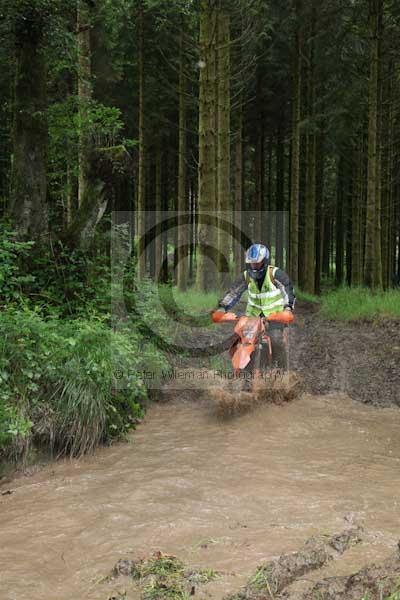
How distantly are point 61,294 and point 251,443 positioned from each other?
3.71 m

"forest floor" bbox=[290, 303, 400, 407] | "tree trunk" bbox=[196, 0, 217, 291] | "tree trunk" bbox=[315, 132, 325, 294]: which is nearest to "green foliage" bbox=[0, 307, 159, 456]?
"forest floor" bbox=[290, 303, 400, 407]

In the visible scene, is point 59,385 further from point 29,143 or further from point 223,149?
point 223,149

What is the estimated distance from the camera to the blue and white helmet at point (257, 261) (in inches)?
303

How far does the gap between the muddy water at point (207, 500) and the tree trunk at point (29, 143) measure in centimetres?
388

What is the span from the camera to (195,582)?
3.20 meters

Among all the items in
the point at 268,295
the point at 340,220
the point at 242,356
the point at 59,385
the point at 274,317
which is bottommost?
the point at 59,385

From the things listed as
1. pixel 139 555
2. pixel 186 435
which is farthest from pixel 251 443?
pixel 139 555

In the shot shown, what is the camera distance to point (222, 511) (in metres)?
4.40

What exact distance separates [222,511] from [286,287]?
13.3ft

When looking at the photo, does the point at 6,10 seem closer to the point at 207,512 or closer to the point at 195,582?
the point at 207,512

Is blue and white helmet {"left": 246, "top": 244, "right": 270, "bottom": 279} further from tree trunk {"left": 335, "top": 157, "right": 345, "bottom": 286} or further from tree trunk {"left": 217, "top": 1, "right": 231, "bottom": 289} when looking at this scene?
tree trunk {"left": 335, "top": 157, "right": 345, "bottom": 286}

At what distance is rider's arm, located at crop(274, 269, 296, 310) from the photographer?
25.5ft

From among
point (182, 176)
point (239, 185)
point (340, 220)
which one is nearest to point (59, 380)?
point (182, 176)

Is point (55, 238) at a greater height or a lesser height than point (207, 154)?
lesser
